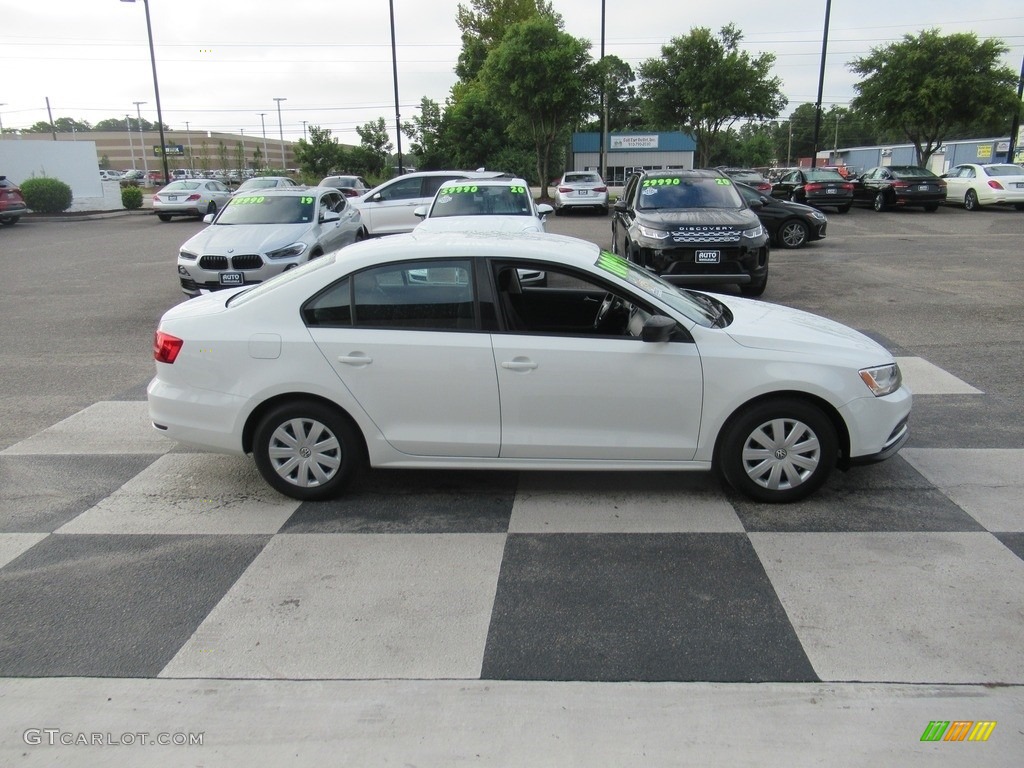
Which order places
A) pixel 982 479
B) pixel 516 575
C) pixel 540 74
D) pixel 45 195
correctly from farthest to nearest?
pixel 540 74 → pixel 45 195 → pixel 982 479 → pixel 516 575

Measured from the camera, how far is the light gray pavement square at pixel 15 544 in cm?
429

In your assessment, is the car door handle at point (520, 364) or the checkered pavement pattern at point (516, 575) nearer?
the checkered pavement pattern at point (516, 575)

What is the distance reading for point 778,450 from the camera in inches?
182

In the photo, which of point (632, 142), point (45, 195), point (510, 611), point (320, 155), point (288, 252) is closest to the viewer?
point (510, 611)

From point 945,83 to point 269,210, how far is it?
2723 cm

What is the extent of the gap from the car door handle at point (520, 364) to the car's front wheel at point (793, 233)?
46.3 feet

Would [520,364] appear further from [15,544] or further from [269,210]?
[269,210]

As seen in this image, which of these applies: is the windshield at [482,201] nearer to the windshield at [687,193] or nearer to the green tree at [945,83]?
the windshield at [687,193]

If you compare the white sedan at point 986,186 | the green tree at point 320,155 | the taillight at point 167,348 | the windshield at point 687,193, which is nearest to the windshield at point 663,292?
the taillight at point 167,348

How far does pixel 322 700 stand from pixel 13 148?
129 ft

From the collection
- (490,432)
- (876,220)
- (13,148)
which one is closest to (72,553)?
(490,432)

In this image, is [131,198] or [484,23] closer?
[131,198]

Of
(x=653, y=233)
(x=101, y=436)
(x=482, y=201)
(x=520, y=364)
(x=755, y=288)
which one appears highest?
(x=482, y=201)

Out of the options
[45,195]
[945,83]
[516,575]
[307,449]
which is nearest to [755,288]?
[307,449]
